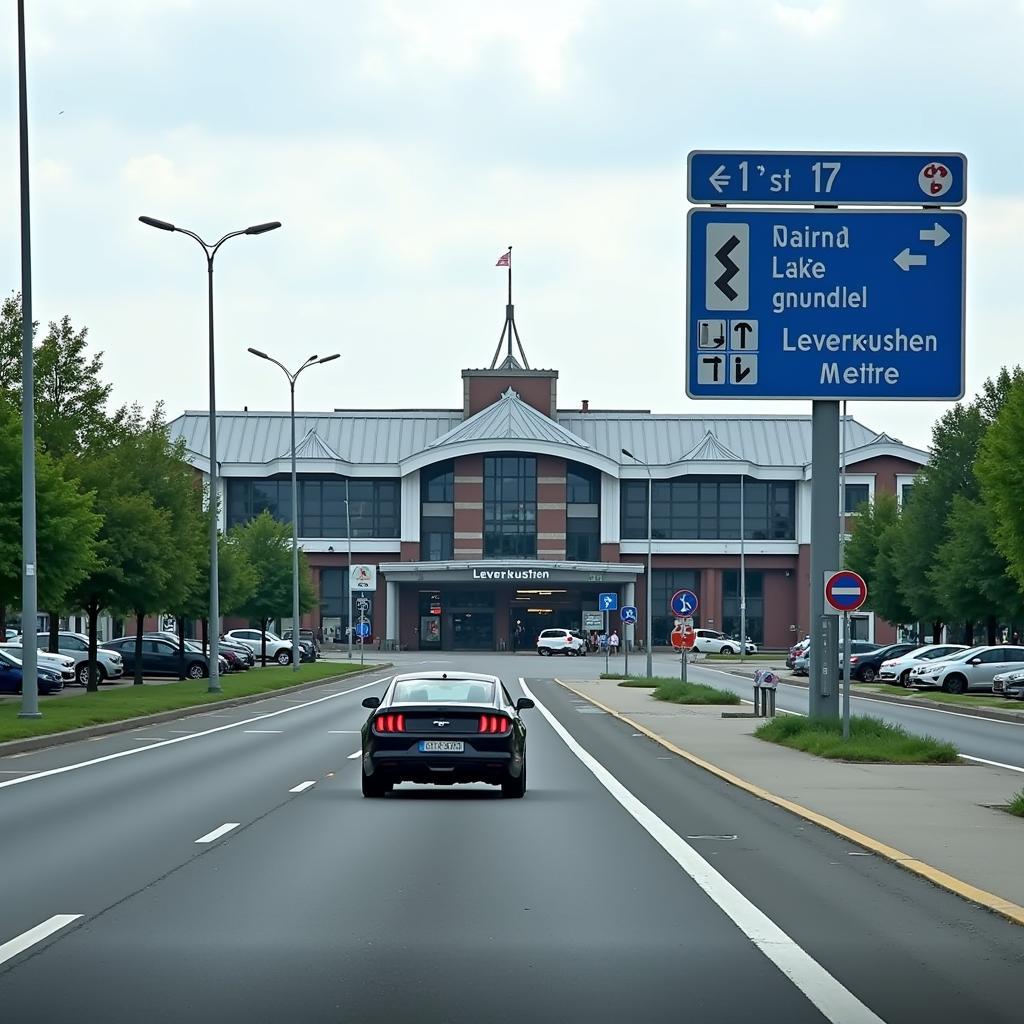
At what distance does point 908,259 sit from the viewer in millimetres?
26766

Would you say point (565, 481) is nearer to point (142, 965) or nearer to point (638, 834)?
point (638, 834)

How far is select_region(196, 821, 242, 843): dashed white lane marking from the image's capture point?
14909mm

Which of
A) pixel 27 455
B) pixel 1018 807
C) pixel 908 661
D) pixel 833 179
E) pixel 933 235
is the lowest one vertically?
pixel 908 661

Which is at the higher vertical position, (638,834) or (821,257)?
(821,257)

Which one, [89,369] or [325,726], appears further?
[89,369]

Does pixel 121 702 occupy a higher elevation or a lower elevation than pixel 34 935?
lower

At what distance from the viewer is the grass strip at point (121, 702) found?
30984 mm

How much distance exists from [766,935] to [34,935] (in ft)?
13.2

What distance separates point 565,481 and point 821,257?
84891 millimetres

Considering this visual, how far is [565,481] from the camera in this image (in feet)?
366

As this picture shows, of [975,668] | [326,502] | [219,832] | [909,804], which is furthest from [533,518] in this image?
[219,832]

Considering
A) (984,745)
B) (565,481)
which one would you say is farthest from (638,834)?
(565,481)

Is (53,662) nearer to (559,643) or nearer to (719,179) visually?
(719,179)

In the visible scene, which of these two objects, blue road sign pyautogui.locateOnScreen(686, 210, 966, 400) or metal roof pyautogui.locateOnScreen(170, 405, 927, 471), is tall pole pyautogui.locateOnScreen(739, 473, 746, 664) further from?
blue road sign pyautogui.locateOnScreen(686, 210, 966, 400)
